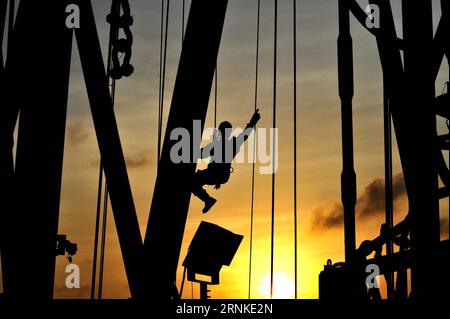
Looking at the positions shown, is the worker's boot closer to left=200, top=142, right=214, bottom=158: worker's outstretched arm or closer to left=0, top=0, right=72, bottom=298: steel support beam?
left=200, top=142, right=214, bottom=158: worker's outstretched arm

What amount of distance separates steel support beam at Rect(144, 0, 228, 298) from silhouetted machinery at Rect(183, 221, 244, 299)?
0.48m

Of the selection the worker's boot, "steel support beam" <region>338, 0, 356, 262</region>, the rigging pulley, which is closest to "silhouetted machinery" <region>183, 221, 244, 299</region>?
the worker's boot

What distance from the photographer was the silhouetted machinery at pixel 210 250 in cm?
664

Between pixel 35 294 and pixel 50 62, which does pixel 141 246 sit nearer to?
pixel 35 294

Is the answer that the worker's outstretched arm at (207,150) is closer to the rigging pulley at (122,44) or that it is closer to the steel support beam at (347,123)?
the rigging pulley at (122,44)

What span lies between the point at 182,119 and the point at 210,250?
134cm

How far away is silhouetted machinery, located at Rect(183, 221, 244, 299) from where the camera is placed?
21.8 ft

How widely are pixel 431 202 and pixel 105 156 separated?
3.15 metres

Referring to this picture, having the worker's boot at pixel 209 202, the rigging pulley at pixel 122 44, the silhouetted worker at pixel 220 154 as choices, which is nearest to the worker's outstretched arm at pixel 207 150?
the silhouetted worker at pixel 220 154

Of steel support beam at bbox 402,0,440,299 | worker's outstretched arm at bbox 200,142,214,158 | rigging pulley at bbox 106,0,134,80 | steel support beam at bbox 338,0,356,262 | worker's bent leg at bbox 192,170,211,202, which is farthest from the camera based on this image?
rigging pulley at bbox 106,0,134,80

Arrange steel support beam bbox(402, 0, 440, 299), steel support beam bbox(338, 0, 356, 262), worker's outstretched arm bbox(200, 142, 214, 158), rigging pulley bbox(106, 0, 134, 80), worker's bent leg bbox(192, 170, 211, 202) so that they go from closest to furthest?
steel support beam bbox(402, 0, 440, 299) < steel support beam bbox(338, 0, 356, 262) < worker's bent leg bbox(192, 170, 211, 202) < worker's outstretched arm bbox(200, 142, 214, 158) < rigging pulley bbox(106, 0, 134, 80)

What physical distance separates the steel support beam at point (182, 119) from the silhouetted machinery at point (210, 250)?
1.59ft

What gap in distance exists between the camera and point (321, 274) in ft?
18.7
